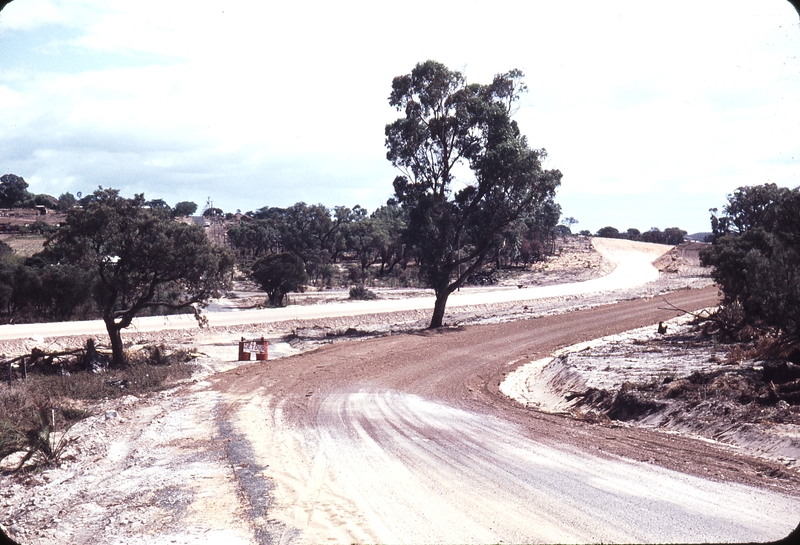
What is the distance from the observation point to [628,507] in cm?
782

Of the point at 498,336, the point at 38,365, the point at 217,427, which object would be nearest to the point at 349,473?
the point at 217,427

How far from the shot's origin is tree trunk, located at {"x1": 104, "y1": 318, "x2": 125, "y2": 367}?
928 inches

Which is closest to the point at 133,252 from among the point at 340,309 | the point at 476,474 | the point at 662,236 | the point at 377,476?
the point at 377,476

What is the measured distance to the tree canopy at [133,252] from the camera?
22109 mm

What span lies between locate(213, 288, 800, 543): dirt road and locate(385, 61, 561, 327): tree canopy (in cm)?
1693

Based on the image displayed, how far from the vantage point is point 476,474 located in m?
9.48

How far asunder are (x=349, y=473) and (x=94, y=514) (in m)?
3.40

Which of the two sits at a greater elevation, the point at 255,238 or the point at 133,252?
the point at 255,238

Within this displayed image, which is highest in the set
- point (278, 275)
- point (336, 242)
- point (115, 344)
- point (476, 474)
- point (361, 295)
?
point (336, 242)

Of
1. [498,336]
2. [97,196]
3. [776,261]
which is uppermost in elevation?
[97,196]

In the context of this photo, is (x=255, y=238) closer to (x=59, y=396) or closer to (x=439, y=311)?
(x=439, y=311)

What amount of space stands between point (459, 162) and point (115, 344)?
19.5 metres

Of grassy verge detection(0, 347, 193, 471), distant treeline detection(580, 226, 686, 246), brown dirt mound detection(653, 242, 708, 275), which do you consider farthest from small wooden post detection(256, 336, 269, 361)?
distant treeline detection(580, 226, 686, 246)

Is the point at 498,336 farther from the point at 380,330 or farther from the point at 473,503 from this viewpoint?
the point at 473,503
